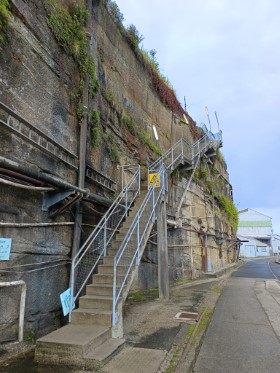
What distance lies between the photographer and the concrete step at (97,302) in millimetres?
5875

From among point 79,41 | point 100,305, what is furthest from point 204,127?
point 100,305

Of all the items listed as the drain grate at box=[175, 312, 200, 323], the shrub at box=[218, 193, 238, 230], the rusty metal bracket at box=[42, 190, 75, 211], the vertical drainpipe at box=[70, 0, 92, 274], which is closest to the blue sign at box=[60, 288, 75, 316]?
the vertical drainpipe at box=[70, 0, 92, 274]

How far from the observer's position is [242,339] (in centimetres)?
598

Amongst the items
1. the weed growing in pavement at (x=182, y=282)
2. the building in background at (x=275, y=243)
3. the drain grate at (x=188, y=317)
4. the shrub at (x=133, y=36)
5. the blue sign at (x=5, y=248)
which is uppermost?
the shrub at (x=133, y=36)

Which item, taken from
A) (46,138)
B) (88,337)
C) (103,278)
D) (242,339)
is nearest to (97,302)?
(103,278)

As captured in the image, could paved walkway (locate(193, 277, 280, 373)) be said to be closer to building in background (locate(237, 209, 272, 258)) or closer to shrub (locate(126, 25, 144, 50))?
shrub (locate(126, 25, 144, 50))

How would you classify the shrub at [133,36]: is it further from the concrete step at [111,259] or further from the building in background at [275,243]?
the building in background at [275,243]

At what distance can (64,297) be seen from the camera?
19.0 ft

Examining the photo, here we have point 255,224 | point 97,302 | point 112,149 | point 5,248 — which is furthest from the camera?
point 255,224

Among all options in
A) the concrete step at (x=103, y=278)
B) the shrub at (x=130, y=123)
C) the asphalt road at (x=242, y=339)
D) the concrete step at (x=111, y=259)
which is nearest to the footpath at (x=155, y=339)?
the asphalt road at (x=242, y=339)

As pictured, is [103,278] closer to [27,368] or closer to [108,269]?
[108,269]

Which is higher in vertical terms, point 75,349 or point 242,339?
point 75,349

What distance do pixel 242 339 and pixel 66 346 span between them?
355 centimetres

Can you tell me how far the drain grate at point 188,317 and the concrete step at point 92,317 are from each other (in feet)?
7.96
